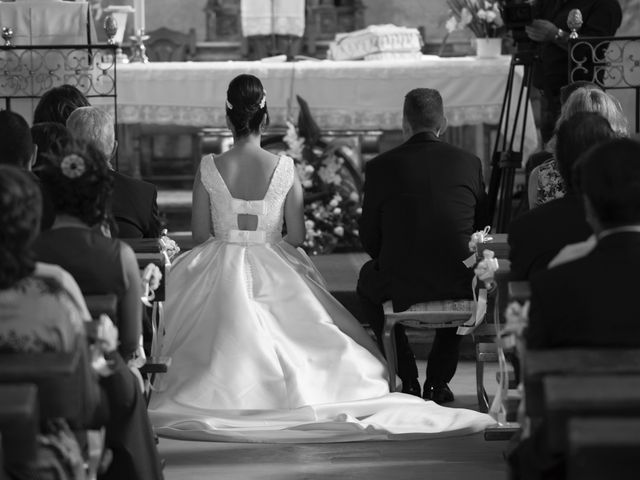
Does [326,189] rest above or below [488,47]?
below

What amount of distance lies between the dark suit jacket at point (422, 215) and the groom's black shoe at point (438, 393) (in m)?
0.42

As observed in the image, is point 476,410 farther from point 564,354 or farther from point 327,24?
point 327,24

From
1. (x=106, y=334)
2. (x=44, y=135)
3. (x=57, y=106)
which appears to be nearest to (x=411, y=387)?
(x=44, y=135)

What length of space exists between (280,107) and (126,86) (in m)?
1.10

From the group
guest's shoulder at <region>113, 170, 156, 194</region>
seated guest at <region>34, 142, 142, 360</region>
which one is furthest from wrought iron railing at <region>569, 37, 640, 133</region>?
seated guest at <region>34, 142, 142, 360</region>

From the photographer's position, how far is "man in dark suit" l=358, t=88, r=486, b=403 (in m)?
6.09

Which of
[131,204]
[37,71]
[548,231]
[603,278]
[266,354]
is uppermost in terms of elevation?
[37,71]

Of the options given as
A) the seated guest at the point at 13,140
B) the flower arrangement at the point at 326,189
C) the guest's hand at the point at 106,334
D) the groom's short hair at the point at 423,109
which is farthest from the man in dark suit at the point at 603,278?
the flower arrangement at the point at 326,189

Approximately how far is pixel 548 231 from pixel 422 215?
63.3 inches

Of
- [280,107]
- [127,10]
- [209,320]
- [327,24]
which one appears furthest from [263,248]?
[327,24]

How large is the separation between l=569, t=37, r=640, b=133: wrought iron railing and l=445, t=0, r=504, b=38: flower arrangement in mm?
1200

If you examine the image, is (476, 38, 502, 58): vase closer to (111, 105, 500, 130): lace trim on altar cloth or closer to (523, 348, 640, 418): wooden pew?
(111, 105, 500, 130): lace trim on altar cloth

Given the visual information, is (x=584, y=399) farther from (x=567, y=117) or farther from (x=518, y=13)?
(x=518, y=13)

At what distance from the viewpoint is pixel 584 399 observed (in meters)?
3.02
